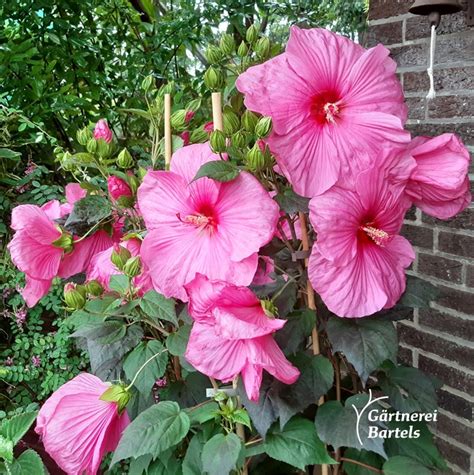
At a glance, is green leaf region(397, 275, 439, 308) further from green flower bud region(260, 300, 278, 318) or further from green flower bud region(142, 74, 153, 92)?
green flower bud region(142, 74, 153, 92)

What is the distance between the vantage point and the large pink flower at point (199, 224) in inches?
26.7

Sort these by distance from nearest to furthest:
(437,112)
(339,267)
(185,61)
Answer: (339,267) < (437,112) < (185,61)

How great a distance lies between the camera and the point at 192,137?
851 mm

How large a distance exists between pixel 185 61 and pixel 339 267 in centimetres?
163

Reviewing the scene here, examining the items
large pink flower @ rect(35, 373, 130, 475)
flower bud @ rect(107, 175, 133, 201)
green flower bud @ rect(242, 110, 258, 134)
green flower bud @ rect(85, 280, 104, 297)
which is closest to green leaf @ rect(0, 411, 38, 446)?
large pink flower @ rect(35, 373, 130, 475)

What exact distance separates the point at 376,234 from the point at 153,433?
377 mm

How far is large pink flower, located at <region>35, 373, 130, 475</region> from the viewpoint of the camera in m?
0.76

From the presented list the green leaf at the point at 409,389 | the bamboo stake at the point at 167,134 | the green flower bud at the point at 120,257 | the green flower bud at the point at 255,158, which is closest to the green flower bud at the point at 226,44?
the bamboo stake at the point at 167,134

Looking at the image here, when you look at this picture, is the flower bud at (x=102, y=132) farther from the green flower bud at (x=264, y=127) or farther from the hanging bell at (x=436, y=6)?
the hanging bell at (x=436, y=6)

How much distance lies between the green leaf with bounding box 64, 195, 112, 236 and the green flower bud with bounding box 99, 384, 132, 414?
0.79 ft

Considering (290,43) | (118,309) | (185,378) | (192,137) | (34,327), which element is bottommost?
(34,327)

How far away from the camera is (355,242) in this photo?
0.69m

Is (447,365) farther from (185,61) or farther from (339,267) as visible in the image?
(185,61)

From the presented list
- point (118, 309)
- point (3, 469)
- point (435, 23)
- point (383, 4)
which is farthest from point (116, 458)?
point (383, 4)
